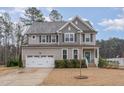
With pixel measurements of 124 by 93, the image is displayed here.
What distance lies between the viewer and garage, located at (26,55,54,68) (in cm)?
3975

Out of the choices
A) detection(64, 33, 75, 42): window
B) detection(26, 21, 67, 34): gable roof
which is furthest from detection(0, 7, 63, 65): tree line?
detection(64, 33, 75, 42): window

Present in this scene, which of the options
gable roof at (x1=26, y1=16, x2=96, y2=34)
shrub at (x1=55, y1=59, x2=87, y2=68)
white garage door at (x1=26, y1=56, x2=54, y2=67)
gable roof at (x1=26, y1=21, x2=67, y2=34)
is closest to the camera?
shrub at (x1=55, y1=59, x2=87, y2=68)

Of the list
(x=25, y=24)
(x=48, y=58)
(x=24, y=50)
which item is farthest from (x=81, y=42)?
(x=25, y=24)

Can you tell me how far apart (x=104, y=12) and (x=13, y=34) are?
18808mm

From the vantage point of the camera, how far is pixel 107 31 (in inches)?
2450

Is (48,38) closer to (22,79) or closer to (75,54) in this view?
(75,54)

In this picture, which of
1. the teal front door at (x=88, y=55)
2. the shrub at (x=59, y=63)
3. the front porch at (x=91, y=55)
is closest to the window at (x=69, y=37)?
the front porch at (x=91, y=55)

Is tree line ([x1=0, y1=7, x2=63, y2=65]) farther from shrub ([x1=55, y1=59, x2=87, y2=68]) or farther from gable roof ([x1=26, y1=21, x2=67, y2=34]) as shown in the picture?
shrub ([x1=55, y1=59, x2=87, y2=68])

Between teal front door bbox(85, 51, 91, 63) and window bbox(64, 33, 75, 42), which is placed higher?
window bbox(64, 33, 75, 42)

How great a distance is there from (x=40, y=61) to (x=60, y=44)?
3.58m

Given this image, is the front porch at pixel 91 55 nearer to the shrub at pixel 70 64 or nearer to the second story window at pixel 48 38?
the shrub at pixel 70 64

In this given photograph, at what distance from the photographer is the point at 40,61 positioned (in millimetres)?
39812

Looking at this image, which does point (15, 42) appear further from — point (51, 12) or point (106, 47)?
point (106, 47)
